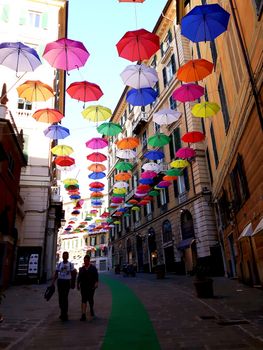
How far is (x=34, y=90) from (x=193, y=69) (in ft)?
21.1

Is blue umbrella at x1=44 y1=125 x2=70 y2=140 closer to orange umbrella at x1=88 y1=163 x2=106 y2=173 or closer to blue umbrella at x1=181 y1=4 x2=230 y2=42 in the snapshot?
orange umbrella at x1=88 y1=163 x2=106 y2=173

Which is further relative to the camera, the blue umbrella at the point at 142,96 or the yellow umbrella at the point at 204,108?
the yellow umbrella at the point at 204,108

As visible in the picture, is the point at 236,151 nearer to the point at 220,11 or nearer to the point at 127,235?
the point at 220,11

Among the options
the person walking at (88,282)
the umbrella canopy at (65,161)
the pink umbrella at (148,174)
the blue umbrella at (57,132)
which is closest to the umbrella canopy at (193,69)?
the blue umbrella at (57,132)

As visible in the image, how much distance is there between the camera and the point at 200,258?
22984mm

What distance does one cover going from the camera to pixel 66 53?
10.1 metres

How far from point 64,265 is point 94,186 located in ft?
57.3

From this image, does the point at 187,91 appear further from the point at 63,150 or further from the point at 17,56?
the point at 63,150

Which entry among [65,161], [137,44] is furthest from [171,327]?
[65,161]

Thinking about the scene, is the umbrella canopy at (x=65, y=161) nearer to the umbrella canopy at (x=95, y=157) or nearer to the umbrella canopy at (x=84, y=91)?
the umbrella canopy at (x=95, y=157)

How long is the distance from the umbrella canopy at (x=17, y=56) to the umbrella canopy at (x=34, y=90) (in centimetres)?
153

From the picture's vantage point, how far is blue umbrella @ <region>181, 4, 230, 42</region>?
923 cm

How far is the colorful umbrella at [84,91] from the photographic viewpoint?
1182 cm

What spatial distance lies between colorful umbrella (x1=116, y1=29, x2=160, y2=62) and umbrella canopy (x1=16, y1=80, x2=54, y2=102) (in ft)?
12.1
